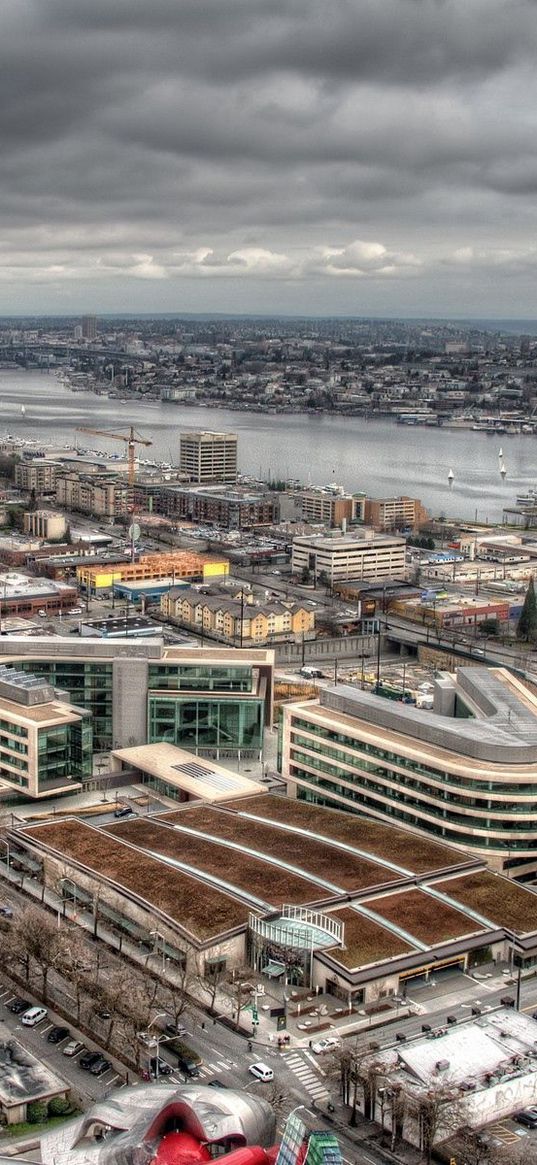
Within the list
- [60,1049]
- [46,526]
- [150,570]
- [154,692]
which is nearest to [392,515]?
[46,526]

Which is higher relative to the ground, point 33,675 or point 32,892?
point 33,675

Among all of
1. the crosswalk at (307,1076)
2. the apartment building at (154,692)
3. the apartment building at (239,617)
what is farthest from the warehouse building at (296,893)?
the apartment building at (239,617)

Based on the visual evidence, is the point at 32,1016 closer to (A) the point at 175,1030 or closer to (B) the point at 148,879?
(A) the point at 175,1030

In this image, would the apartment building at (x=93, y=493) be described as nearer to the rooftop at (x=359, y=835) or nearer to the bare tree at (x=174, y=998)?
the rooftop at (x=359, y=835)

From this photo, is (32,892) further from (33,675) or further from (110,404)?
(110,404)

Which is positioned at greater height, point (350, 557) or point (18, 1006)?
point (350, 557)

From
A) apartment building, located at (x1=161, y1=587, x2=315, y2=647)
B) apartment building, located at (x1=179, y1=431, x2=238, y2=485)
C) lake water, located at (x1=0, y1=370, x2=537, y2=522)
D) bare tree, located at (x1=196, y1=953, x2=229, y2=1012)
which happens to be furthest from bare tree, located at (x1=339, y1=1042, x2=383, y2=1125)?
apartment building, located at (x1=179, y1=431, x2=238, y2=485)

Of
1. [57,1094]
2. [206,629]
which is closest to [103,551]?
[206,629]
